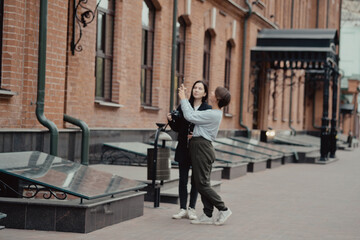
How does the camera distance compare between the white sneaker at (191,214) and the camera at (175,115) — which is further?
the white sneaker at (191,214)

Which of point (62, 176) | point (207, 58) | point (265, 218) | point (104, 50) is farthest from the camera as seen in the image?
point (207, 58)

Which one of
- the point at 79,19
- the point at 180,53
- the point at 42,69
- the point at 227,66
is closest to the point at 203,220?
the point at 42,69

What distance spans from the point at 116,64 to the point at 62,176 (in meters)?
6.29

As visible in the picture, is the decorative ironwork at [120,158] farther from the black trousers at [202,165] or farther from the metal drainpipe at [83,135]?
the black trousers at [202,165]

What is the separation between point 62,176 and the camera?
320 inches

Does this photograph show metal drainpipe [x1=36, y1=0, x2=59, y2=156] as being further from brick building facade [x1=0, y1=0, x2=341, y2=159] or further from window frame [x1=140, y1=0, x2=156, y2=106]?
window frame [x1=140, y1=0, x2=156, y2=106]

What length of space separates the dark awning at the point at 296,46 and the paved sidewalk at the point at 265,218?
344 inches

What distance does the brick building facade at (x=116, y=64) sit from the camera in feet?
33.9

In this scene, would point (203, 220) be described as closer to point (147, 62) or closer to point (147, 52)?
point (147, 62)

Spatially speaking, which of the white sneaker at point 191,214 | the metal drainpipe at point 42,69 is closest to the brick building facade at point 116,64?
the metal drainpipe at point 42,69

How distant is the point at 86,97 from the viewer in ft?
42.0

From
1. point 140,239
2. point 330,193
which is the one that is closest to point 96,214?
point 140,239

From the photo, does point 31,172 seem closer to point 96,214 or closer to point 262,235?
point 96,214

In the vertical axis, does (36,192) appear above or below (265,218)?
above
